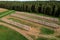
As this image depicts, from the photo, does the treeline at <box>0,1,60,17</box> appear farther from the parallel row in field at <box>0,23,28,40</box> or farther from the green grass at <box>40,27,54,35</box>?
the parallel row in field at <box>0,23,28,40</box>

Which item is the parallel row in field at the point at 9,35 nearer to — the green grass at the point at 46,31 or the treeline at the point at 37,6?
the green grass at the point at 46,31

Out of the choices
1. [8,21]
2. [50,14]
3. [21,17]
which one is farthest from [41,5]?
[8,21]

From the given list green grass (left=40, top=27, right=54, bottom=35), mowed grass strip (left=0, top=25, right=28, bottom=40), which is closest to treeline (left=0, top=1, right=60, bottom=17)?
green grass (left=40, top=27, right=54, bottom=35)

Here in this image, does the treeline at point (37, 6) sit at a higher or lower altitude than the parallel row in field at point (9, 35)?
higher

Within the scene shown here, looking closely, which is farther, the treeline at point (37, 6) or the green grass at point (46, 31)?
the treeline at point (37, 6)

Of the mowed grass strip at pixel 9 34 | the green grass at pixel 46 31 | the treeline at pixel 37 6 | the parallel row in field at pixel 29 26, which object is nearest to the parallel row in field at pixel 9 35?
the mowed grass strip at pixel 9 34

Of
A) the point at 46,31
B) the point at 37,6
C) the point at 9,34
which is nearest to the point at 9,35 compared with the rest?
the point at 9,34
